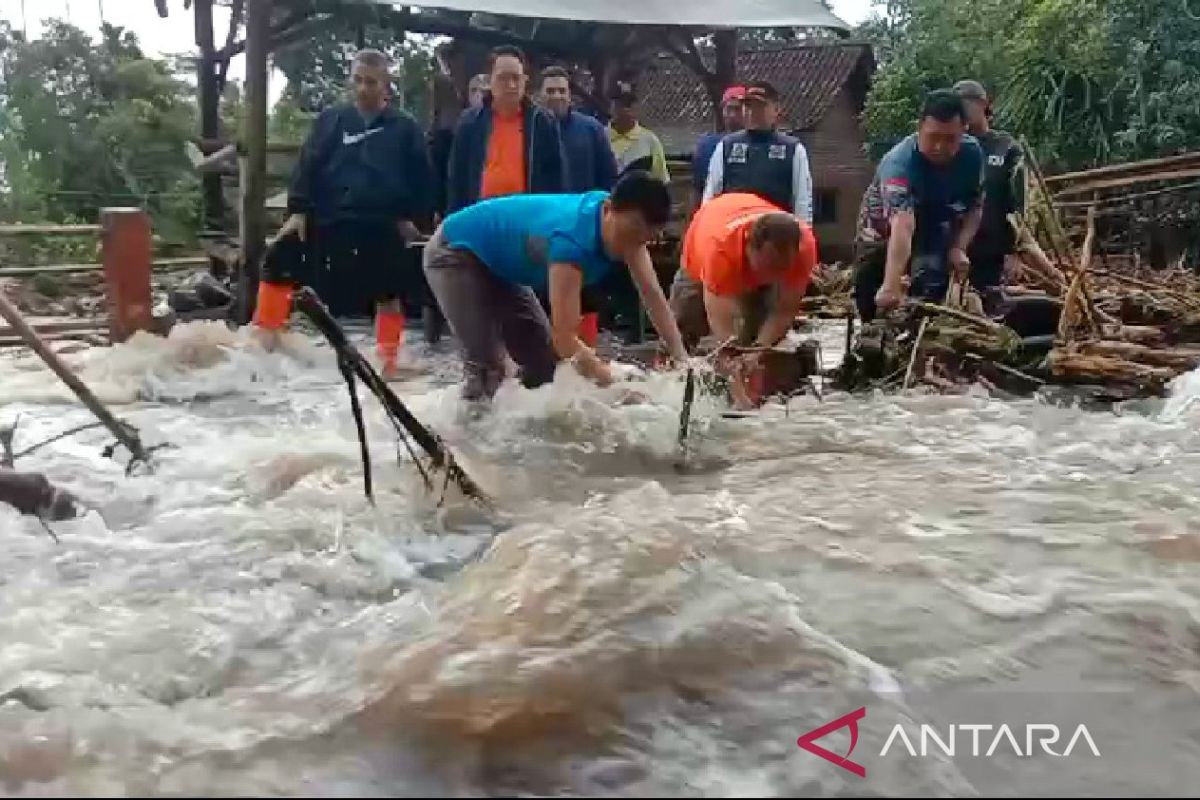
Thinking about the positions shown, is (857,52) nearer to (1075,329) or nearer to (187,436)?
(1075,329)

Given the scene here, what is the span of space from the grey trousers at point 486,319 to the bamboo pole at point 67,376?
5.20 feet

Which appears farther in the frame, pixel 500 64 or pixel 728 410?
pixel 500 64

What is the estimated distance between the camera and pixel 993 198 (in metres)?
6.98

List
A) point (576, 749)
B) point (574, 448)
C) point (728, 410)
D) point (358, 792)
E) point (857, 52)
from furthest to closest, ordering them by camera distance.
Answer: point (857, 52)
point (728, 410)
point (574, 448)
point (576, 749)
point (358, 792)

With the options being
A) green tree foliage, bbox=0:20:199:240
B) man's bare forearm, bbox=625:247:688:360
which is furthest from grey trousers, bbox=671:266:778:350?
green tree foliage, bbox=0:20:199:240

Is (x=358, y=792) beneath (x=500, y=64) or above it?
beneath

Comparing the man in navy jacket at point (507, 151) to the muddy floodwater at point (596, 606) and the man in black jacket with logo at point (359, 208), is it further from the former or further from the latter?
the muddy floodwater at point (596, 606)

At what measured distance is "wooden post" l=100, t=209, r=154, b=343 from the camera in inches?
292

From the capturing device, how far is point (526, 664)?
281 centimetres

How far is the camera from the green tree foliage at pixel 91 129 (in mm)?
16109

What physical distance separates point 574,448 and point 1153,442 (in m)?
2.41

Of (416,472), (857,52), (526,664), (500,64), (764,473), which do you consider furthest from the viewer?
(857,52)

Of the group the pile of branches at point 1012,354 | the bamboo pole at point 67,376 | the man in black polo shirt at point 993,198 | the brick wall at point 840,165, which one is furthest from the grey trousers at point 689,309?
the brick wall at point 840,165

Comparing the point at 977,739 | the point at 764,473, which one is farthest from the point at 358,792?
the point at 764,473
